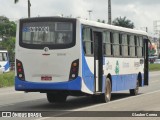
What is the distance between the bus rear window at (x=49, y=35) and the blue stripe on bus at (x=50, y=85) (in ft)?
4.05

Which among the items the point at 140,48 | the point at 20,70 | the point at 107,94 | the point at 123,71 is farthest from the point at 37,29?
the point at 140,48

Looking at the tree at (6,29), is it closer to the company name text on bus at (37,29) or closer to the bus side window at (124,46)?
the bus side window at (124,46)

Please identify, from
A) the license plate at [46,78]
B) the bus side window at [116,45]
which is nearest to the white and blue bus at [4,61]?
the bus side window at [116,45]

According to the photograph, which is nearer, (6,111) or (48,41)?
(6,111)

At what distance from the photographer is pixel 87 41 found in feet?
64.3

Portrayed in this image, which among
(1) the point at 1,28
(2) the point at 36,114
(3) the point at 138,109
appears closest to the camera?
(2) the point at 36,114

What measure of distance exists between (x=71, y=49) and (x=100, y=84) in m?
2.84

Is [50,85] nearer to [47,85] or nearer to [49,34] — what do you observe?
[47,85]

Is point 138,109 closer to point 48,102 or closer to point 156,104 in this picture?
point 156,104

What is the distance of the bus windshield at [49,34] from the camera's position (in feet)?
61.7

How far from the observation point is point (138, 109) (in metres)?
18.3

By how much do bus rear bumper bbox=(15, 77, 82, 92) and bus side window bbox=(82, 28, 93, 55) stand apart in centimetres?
140

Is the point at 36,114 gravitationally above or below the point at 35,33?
below

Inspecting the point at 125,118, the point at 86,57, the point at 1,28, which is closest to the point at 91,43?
the point at 86,57
